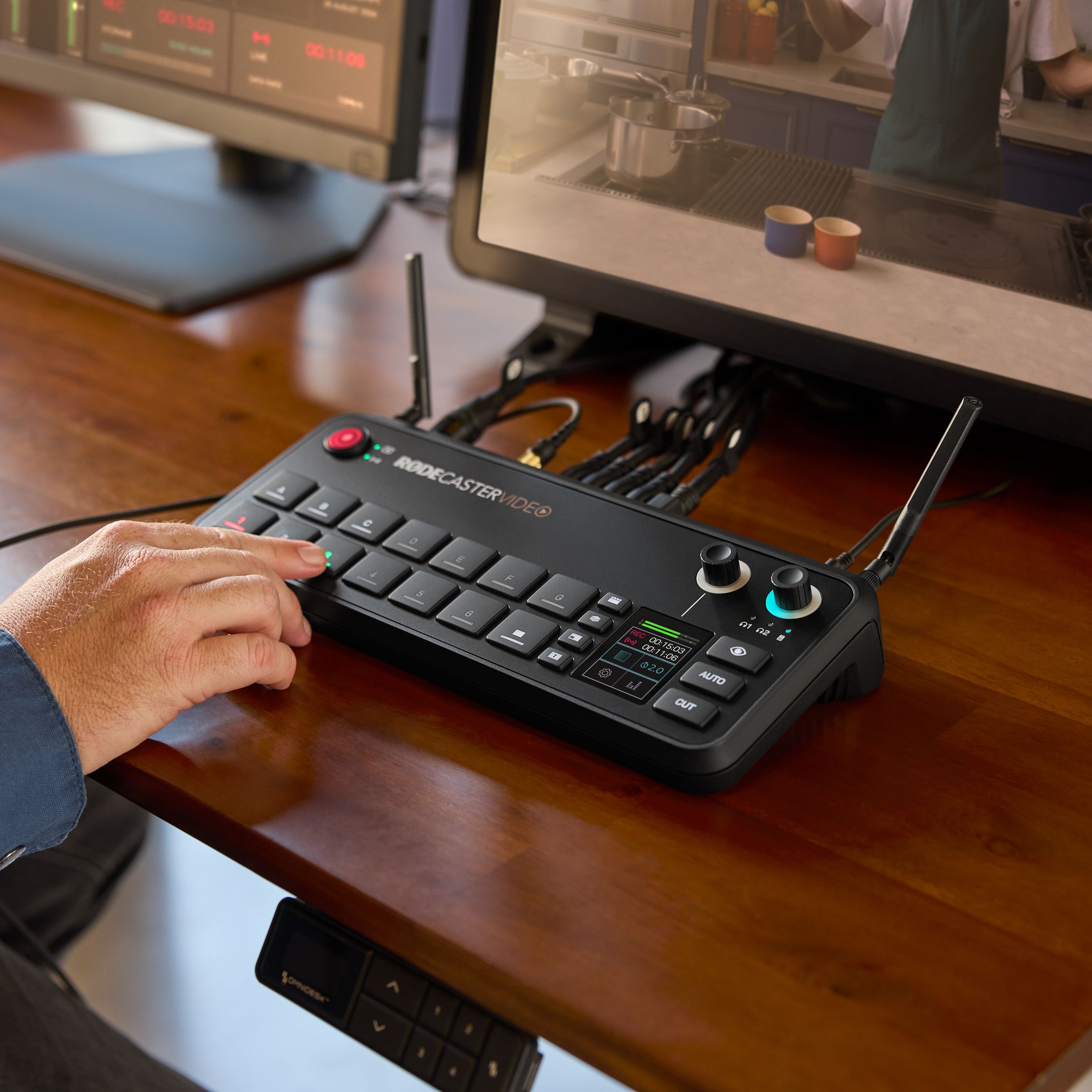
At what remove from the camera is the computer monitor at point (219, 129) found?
0.97m

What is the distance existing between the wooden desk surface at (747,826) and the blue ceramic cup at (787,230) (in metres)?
0.16

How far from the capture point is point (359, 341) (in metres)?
0.98

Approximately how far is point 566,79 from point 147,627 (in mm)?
482

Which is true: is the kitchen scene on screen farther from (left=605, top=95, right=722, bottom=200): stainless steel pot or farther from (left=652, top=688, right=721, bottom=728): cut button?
(left=652, top=688, right=721, bottom=728): cut button

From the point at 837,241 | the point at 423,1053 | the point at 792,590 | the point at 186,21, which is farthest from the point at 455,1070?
the point at 186,21

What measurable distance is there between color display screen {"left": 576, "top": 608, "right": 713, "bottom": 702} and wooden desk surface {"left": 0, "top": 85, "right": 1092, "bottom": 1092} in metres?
0.04

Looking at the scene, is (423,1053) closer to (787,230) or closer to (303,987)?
(303,987)

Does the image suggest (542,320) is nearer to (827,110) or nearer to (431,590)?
(827,110)

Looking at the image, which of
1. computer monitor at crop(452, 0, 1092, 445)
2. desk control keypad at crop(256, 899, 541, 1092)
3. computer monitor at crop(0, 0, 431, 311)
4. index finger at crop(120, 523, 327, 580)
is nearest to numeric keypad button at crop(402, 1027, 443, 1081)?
desk control keypad at crop(256, 899, 541, 1092)

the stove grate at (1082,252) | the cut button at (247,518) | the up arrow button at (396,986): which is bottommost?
the up arrow button at (396,986)

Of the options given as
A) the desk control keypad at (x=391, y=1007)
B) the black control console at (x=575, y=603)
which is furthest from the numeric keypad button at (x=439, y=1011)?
the black control console at (x=575, y=603)

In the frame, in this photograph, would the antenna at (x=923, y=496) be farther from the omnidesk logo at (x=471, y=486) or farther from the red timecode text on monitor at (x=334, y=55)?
the red timecode text on monitor at (x=334, y=55)

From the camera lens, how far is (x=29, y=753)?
1.64ft

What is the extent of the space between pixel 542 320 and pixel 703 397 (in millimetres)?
166
